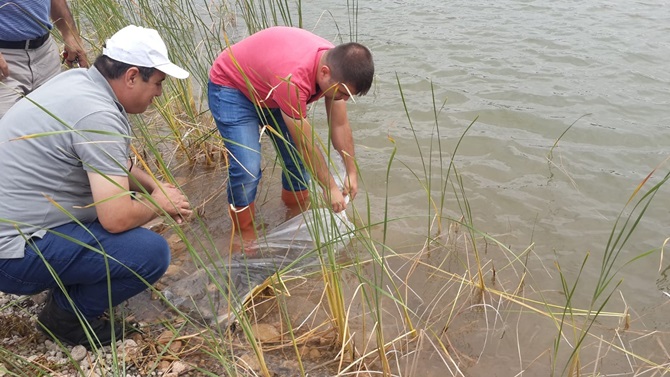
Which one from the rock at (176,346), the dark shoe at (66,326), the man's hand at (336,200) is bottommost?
the rock at (176,346)

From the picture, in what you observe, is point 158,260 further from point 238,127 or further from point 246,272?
point 238,127

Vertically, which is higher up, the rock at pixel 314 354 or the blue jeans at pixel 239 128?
the blue jeans at pixel 239 128

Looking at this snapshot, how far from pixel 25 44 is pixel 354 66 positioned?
1904 millimetres

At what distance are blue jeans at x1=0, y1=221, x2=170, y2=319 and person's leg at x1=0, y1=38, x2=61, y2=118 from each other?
1.25 m

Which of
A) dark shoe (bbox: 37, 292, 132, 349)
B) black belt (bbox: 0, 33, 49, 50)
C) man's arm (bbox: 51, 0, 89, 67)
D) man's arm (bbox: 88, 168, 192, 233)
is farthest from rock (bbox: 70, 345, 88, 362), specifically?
man's arm (bbox: 51, 0, 89, 67)

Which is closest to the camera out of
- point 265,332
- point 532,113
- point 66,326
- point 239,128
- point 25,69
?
point 66,326

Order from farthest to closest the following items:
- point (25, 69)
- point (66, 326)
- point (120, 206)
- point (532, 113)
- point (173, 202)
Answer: point (532, 113)
point (25, 69)
point (66, 326)
point (173, 202)
point (120, 206)

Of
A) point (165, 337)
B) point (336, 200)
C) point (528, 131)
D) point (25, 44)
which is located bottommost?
point (528, 131)

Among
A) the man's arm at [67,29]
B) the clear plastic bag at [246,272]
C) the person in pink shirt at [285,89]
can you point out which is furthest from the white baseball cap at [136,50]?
the man's arm at [67,29]

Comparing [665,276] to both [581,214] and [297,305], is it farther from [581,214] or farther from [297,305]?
[297,305]

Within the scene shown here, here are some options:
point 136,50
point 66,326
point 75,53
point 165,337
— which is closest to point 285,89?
point 136,50

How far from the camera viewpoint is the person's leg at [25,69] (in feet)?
10.4

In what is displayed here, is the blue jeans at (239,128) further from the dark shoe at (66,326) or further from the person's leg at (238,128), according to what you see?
the dark shoe at (66,326)

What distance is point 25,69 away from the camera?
3332 mm
